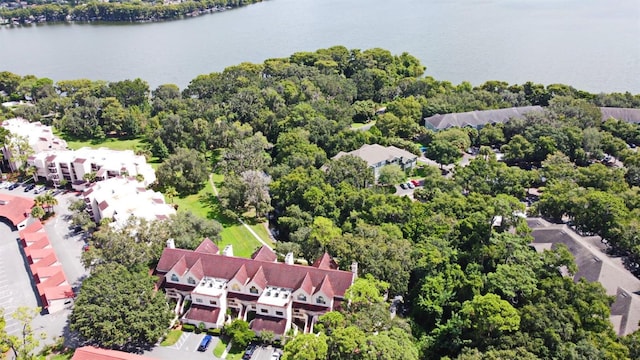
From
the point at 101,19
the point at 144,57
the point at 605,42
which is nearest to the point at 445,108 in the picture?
the point at 605,42

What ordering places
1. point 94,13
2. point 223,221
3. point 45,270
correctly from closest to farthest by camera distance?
1. point 45,270
2. point 223,221
3. point 94,13

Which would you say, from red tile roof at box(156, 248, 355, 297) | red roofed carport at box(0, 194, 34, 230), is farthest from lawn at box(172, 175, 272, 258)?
red roofed carport at box(0, 194, 34, 230)

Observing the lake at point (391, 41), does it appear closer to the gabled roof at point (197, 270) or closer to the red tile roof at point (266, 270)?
the red tile roof at point (266, 270)

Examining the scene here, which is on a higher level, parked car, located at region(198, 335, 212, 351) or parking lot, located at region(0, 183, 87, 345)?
parking lot, located at region(0, 183, 87, 345)

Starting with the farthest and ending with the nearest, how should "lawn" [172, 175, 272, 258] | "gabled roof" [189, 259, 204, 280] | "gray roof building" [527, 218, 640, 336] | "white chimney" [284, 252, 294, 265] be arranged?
"lawn" [172, 175, 272, 258] < "white chimney" [284, 252, 294, 265] < "gabled roof" [189, 259, 204, 280] < "gray roof building" [527, 218, 640, 336]

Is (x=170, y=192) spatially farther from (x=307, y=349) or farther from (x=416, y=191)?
(x=307, y=349)

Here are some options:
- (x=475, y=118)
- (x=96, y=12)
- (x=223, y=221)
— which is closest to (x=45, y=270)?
(x=223, y=221)

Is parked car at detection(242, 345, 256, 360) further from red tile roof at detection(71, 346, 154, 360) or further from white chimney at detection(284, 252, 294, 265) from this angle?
white chimney at detection(284, 252, 294, 265)
